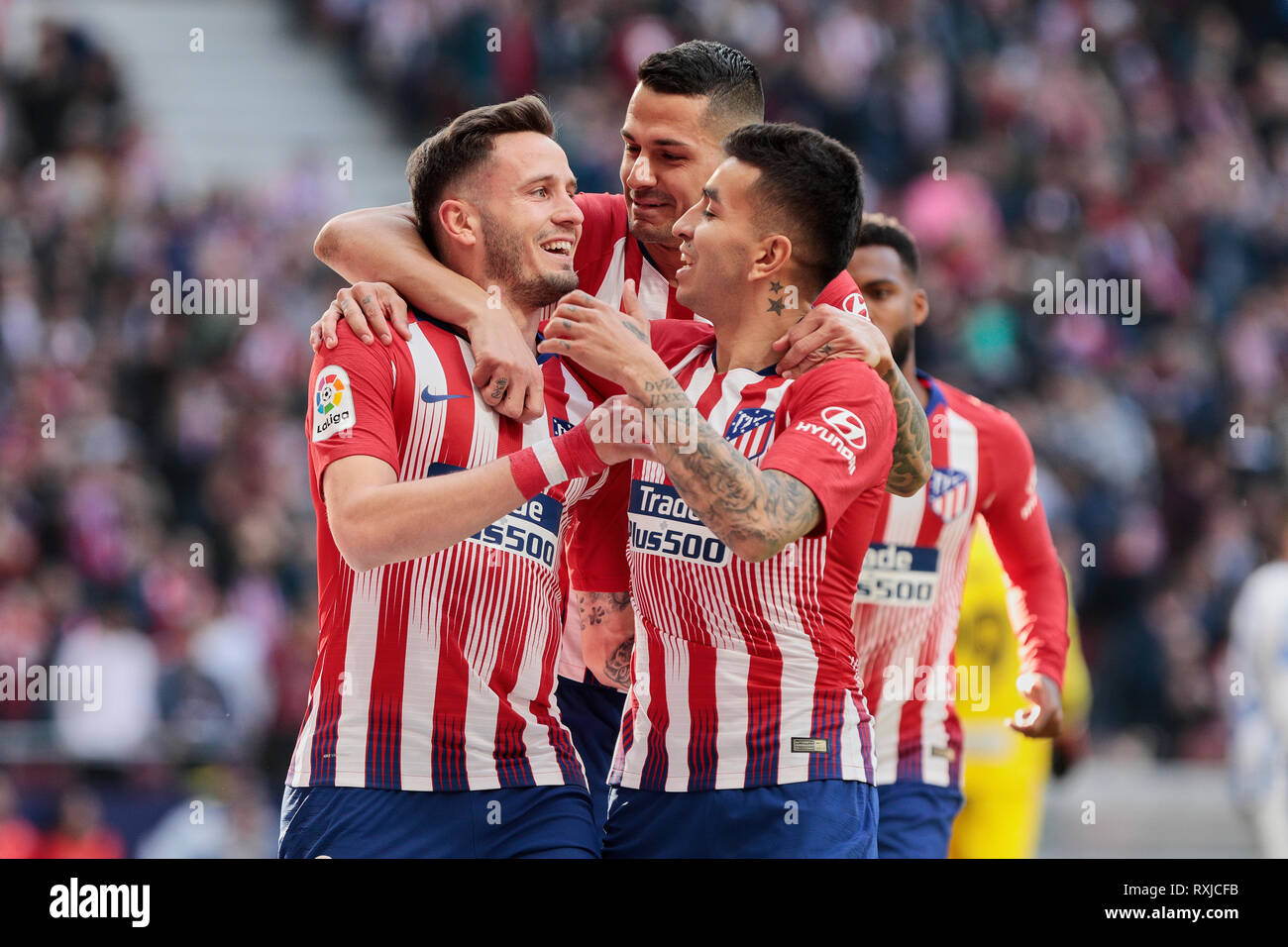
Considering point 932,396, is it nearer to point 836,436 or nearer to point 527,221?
point 527,221

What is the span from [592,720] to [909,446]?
117cm

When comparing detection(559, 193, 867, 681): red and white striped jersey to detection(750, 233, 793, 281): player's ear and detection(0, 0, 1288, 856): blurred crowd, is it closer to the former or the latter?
detection(750, 233, 793, 281): player's ear

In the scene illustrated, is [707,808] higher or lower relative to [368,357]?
lower

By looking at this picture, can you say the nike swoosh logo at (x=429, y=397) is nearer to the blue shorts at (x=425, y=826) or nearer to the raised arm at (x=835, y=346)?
the raised arm at (x=835, y=346)

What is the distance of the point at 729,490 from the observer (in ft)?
11.2

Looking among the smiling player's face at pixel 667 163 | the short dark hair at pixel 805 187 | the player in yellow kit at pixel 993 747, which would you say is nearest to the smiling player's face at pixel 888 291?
the player in yellow kit at pixel 993 747

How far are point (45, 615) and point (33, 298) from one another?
10.9ft

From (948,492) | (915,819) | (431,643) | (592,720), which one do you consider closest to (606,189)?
(948,492)

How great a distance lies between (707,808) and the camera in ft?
12.2

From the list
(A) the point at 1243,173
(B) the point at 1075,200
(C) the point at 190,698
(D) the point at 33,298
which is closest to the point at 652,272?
(C) the point at 190,698

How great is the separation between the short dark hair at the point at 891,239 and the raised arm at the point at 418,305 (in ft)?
6.75

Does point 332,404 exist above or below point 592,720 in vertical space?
above

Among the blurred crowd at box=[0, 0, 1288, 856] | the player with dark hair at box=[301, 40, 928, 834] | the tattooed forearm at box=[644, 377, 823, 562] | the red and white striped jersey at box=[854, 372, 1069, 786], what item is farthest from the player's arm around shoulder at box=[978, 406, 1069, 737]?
the blurred crowd at box=[0, 0, 1288, 856]

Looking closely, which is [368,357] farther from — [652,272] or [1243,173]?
[1243,173]
